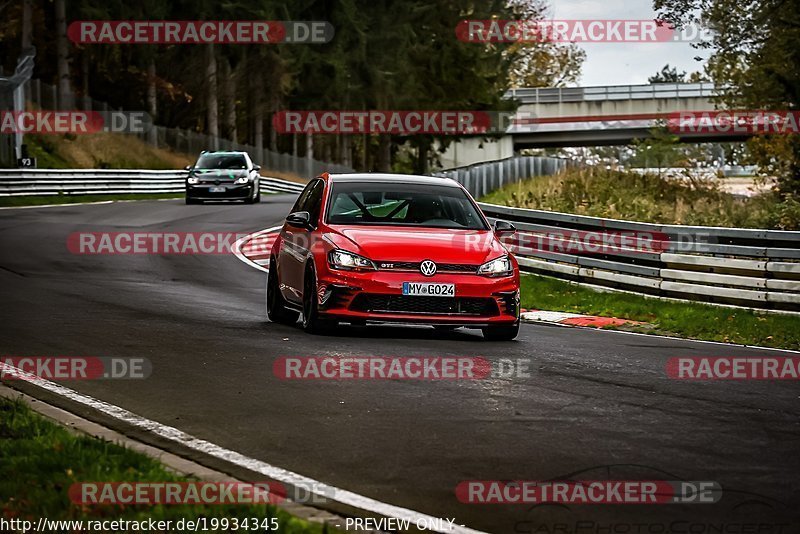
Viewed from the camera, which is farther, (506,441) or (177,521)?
(506,441)

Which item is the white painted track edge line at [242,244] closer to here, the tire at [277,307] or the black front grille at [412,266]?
the tire at [277,307]

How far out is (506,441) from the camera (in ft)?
25.8

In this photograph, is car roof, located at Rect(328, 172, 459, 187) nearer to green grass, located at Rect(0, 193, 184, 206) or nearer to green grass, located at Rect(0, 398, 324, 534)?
green grass, located at Rect(0, 398, 324, 534)

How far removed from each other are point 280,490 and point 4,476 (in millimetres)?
1344

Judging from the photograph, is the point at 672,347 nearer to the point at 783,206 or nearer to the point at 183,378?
the point at 183,378

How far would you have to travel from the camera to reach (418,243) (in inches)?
511

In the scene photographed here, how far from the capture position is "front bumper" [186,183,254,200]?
4009 cm

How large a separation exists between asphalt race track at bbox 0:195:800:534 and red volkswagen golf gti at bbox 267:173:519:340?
0.98 ft

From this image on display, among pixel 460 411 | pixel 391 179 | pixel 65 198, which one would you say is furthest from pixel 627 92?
pixel 460 411

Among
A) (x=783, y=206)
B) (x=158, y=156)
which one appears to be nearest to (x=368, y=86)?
(x=158, y=156)

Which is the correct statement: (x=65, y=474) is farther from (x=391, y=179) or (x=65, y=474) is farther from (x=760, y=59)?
(x=760, y=59)

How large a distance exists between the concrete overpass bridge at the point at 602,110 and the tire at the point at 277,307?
64801mm

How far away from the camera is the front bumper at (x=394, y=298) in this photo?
12.6m

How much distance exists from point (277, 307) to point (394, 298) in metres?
2.61
